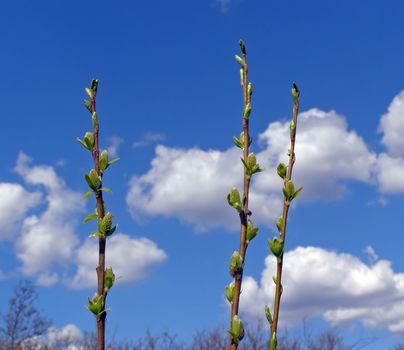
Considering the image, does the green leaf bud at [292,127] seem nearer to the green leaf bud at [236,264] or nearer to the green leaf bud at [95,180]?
the green leaf bud at [236,264]

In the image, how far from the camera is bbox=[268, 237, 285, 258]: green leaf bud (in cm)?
198

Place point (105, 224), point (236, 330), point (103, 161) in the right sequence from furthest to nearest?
point (103, 161) < point (105, 224) < point (236, 330)

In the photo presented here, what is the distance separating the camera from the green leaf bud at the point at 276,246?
1984 millimetres

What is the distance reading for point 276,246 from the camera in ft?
6.51

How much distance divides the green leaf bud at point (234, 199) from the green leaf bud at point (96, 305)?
0.47 meters

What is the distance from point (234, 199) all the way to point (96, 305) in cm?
50

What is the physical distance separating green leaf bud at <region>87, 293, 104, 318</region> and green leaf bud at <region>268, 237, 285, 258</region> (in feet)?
1.70

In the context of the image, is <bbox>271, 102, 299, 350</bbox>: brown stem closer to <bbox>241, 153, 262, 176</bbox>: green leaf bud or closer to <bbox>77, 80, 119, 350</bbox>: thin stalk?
<bbox>241, 153, 262, 176</bbox>: green leaf bud

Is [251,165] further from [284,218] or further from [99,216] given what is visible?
[99,216]

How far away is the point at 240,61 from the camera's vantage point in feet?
7.02

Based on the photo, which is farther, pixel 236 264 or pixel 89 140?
pixel 89 140

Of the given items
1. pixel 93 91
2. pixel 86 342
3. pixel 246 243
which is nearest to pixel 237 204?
pixel 246 243

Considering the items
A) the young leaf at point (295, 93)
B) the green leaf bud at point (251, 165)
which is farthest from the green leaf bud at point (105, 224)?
the young leaf at point (295, 93)

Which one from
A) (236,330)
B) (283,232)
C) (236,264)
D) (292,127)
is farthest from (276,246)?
(292,127)
